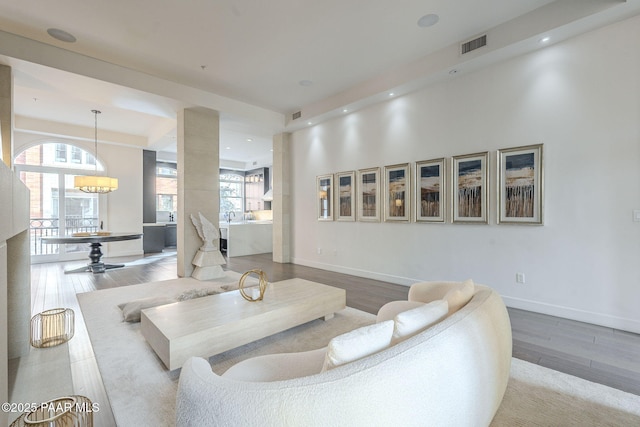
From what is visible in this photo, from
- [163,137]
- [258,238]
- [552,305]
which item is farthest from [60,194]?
[552,305]

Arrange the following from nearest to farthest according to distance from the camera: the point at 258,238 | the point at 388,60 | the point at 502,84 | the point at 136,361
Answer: the point at 136,361 < the point at 502,84 < the point at 388,60 < the point at 258,238

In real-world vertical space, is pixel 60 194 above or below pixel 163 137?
below

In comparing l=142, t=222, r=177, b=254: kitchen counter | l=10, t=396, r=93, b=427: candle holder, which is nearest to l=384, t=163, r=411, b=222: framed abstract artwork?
l=10, t=396, r=93, b=427: candle holder

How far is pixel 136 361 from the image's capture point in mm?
2391

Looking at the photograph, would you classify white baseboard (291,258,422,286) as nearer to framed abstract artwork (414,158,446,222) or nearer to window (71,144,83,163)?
framed abstract artwork (414,158,446,222)

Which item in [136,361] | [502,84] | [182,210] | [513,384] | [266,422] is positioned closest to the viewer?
[266,422]

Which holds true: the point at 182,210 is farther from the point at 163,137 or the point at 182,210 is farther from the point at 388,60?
the point at 388,60

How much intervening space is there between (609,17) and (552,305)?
335 cm

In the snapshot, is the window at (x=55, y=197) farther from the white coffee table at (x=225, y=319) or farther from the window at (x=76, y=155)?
the white coffee table at (x=225, y=319)

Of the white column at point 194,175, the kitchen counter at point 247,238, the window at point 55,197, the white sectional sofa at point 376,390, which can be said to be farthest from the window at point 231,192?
the white sectional sofa at point 376,390

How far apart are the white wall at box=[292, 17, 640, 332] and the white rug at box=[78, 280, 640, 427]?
1.69 metres

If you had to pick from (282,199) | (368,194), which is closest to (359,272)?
(368,194)

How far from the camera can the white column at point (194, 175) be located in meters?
5.58

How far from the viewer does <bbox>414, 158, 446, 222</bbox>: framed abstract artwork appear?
4484 millimetres
